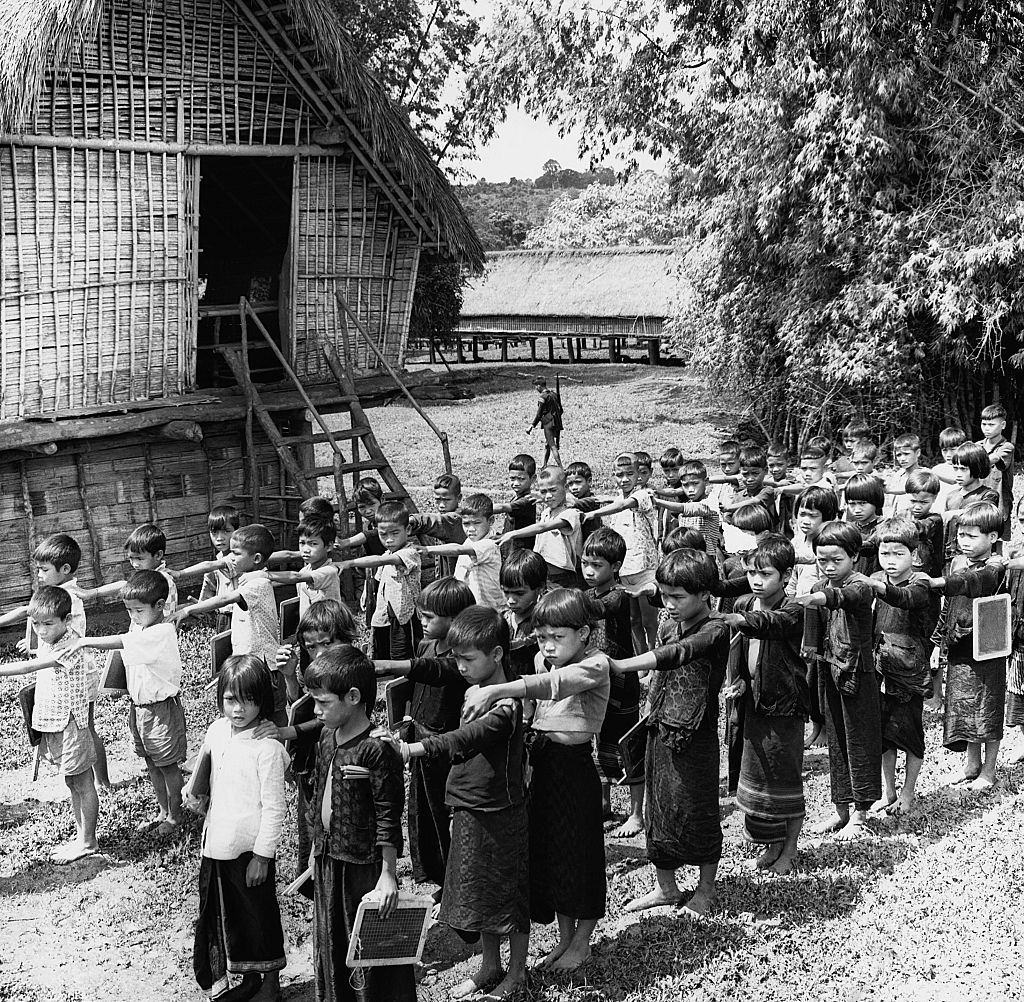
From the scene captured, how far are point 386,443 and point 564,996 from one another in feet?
54.9

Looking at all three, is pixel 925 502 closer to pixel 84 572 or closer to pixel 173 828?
pixel 173 828

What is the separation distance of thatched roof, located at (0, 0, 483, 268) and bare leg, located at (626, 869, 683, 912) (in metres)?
7.49

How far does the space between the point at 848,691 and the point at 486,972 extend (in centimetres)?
219

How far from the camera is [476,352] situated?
38.1m

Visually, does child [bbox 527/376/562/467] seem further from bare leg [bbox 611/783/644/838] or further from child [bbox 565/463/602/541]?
bare leg [bbox 611/783/644/838]

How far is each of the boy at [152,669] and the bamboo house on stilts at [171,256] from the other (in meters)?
4.40

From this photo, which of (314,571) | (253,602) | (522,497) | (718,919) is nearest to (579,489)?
(522,497)

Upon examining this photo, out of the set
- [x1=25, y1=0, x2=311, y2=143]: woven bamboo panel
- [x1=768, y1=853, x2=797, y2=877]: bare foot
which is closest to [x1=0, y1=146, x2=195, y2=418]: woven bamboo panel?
[x1=25, y1=0, x2=311, y2=143]: woven bamboo panel

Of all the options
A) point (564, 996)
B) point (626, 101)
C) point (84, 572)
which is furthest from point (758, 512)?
point (626, 101)

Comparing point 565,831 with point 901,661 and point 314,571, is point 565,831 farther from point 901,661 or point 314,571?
point 314,571

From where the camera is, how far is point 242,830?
436 centimetres

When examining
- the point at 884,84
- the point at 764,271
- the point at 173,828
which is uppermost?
the point at 884,84

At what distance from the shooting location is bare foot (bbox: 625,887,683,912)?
16.5ft

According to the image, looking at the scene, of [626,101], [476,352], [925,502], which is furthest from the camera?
[476,352]
